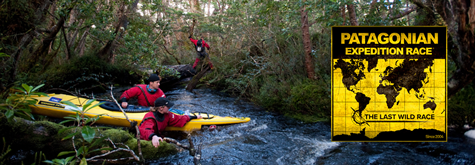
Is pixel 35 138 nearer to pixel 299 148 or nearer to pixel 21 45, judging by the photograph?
pixel 21 45

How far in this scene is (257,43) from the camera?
9023 millimetres

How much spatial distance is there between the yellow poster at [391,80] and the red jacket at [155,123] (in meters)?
2.58

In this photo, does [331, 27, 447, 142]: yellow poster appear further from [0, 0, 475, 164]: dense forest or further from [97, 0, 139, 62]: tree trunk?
[97, 0, 139, 62]: tree trunk

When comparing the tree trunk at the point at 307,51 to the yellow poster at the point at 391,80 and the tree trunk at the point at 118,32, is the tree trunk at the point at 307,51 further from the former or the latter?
the tree trunk at the point at 118,32

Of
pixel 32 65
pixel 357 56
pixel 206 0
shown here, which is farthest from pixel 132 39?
pixel 206 0

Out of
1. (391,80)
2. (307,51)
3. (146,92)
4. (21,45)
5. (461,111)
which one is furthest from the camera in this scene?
(307,51)

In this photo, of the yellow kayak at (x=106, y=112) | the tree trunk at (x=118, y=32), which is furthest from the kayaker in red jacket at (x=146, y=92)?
the tree trunk at (x=118, y=32)

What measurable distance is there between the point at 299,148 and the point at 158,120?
2297mm

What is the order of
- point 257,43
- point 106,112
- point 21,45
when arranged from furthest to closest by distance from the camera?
point 257,43, point 106,112, point 21,45

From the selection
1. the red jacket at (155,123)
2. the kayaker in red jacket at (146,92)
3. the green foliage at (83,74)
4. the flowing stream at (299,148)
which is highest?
the green foliage at (83,74)

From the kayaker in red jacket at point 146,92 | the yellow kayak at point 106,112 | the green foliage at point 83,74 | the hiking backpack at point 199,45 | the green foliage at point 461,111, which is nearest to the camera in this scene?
the green foliage at point 461,111

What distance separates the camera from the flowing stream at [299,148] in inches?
156

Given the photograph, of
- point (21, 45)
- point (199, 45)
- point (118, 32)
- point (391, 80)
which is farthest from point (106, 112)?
point (199, 45)

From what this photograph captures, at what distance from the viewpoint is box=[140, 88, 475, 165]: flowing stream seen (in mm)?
3967
